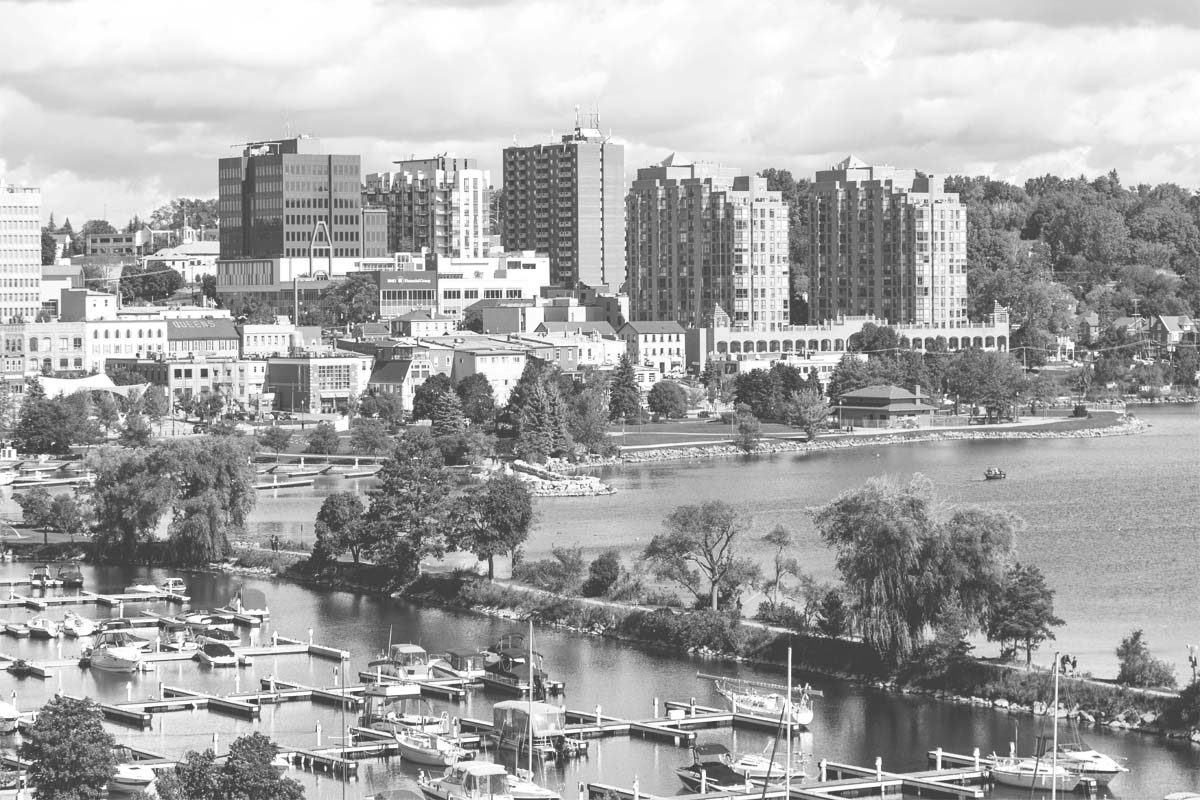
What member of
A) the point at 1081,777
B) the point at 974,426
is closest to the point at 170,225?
the point at 974,426

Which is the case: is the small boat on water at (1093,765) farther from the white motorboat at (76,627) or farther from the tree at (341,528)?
the tree at (341,528)

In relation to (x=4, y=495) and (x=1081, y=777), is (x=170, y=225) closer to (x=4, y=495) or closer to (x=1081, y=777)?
(x=4, y=495)

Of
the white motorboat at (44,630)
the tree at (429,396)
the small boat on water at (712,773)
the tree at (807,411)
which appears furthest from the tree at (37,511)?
the tree at (807,411)

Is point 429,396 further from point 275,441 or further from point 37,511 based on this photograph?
point 37,511

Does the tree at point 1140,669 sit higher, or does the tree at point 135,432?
the tree at point 135,432

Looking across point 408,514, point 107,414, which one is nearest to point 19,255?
point 107,414

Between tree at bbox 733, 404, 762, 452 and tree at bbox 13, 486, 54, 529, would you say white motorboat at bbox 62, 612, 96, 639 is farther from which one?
tree at bbox 733, 404, 762, 452
